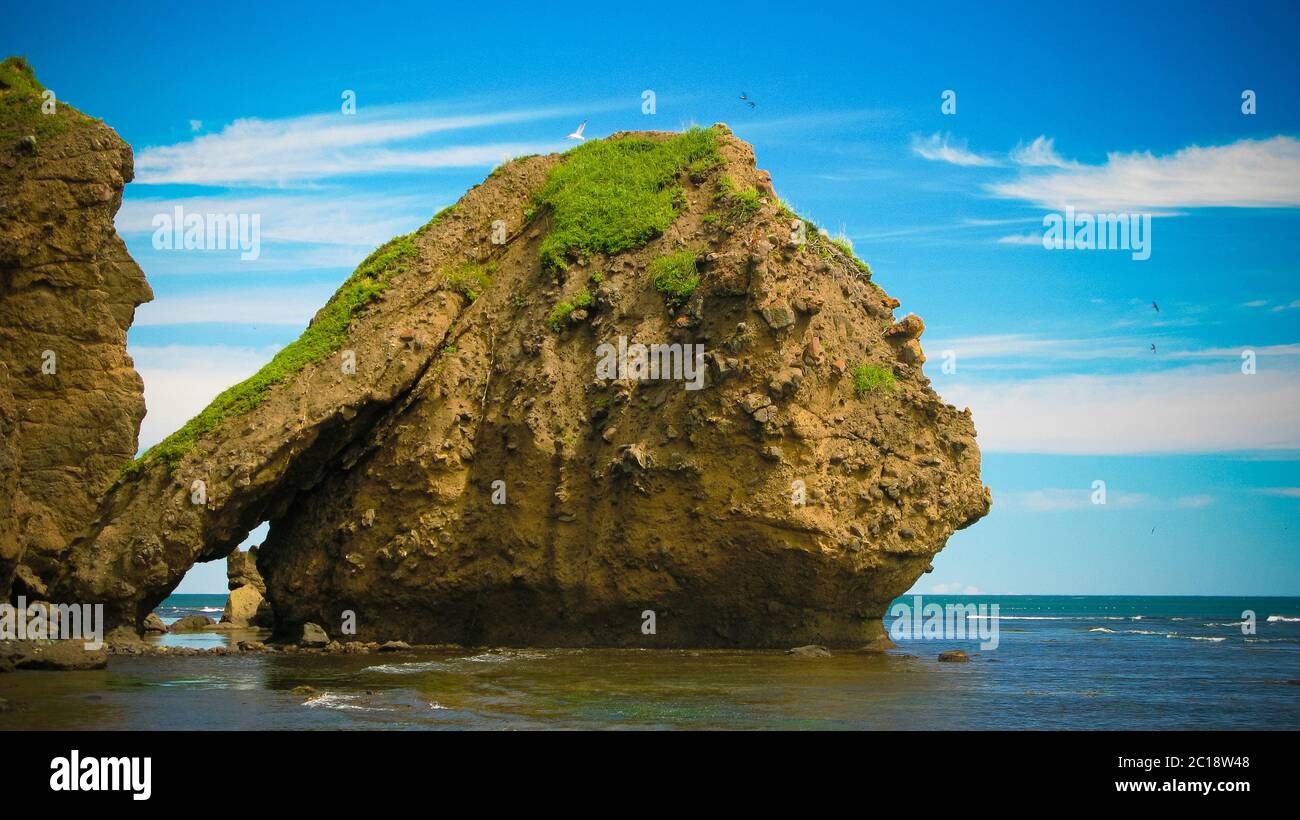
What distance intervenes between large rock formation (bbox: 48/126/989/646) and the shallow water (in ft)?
5.91

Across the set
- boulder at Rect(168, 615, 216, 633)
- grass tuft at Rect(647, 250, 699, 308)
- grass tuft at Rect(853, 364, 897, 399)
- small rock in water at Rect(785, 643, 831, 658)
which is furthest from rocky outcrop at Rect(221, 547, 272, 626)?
grass tuft at Rect(853, 364, 897, 399)

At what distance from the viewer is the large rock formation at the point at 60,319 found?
29.7 metres

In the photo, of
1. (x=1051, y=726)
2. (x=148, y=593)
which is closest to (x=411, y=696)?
(x=1051, y=726)

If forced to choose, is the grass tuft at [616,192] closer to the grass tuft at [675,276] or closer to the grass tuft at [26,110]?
the grass tuft at [675,276]

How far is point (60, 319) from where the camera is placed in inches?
1198

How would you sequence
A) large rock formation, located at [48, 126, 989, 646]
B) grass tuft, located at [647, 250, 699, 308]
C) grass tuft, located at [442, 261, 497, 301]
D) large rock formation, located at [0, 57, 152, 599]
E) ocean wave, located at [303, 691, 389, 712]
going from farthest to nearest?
1. grass tuft, located at [442, 261, 497, 301]
2. large rock formation, located at [0, 57, 152, 599]
3. grass tuft, located at [647, 250, 699, 308]
4. large rock formation, located at [48, 126, 989, 646]
5. ocean wave, located at [303, 691, 389, 712]

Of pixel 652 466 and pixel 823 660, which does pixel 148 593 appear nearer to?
pixel 652 466

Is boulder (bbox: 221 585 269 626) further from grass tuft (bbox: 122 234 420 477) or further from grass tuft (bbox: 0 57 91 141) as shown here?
grass tuft (bbox: 0 57 91 141)

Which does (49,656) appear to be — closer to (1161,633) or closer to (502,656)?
(502,656)

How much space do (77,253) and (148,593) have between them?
9.80 metres

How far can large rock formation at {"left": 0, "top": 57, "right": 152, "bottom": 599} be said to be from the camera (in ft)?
97.6

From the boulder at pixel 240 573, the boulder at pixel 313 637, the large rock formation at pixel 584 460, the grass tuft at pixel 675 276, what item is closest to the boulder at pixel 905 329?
the large rock formation at pixel 584 460

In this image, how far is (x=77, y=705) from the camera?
17312mm

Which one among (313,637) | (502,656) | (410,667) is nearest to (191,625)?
(313,637)
